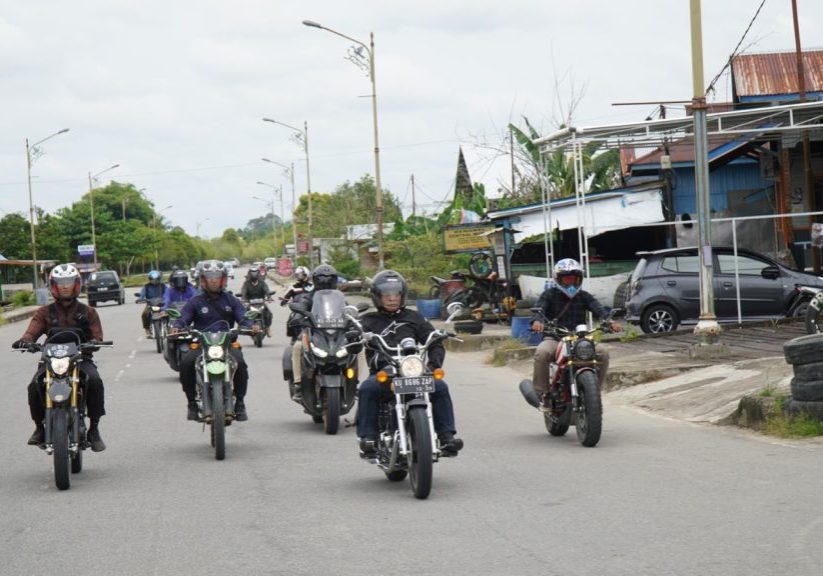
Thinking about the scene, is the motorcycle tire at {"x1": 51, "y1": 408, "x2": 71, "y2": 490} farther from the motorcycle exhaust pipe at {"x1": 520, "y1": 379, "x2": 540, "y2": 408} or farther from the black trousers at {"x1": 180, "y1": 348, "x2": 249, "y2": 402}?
the motorcycle exhaust pipe at {"x1": 520, "y1": 379, "x2": 540, "y2": 408}

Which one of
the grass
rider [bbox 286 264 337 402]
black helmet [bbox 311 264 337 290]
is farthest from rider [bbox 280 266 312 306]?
the grass

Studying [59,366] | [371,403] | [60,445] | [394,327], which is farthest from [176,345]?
[371,403]

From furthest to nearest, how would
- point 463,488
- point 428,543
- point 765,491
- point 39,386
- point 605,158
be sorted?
point 605,158, point 39,386, point 463,488, point 765,491, point 428,543

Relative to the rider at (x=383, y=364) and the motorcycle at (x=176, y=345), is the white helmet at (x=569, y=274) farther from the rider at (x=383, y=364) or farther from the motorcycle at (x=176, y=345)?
the motorcycle at (x=176, y=345)

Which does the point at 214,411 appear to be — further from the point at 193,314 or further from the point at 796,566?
the point at 796,566

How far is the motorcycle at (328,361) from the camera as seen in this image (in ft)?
40.7

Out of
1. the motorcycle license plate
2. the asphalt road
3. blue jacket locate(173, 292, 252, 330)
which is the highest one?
blue jacket locate(173, 292, 252, 330)

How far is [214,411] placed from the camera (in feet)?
35.3

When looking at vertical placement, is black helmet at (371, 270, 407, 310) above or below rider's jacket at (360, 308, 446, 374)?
above

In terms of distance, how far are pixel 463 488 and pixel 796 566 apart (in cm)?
325

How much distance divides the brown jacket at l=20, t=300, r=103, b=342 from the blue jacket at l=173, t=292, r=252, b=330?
52.5 inches

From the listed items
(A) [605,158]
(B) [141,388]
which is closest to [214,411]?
(B) [141,388]

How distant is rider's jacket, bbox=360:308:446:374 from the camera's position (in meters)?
9.31

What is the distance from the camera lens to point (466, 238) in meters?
32.0
